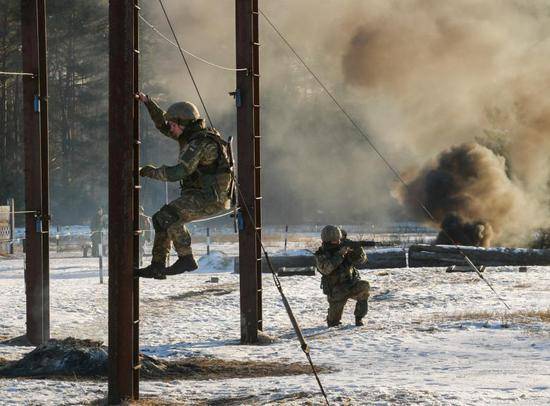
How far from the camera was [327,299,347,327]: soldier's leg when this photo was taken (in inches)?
647

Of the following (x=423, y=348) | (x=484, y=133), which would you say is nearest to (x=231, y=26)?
(x=484, y=133)

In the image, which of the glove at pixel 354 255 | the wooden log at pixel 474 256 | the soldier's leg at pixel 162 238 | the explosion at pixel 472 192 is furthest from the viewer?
the explosion at pixel 472 192

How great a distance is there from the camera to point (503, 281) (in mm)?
23297

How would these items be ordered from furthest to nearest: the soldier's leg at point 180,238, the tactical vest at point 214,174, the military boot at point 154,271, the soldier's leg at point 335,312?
the soldier's leg at point 335,312, the tactical vest at point 214,174, the soldier's leg at point 180,238, the military boot at point 154,271

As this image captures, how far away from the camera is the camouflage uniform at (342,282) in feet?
53.3

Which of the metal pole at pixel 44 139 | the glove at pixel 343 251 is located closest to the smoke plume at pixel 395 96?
the glove at pixel 343 251

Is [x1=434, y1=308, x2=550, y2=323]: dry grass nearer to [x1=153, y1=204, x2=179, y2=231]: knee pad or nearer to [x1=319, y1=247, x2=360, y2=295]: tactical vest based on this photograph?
[x1=319, y1=247, x2=360, y2=295]: tactical vest

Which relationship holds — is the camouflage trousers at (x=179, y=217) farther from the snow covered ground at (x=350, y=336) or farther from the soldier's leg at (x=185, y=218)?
the snow covered ground at (x=350, y=336)

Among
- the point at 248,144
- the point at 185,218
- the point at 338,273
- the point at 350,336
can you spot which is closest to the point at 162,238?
the point at 185,218

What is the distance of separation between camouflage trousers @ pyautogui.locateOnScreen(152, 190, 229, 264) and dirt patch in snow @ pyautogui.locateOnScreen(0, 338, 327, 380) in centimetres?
189

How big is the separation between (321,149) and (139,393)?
220 feet

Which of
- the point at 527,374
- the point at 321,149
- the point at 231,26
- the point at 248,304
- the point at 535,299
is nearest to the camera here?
the point at 527,374

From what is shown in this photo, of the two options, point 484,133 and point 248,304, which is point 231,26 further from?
point 248,304

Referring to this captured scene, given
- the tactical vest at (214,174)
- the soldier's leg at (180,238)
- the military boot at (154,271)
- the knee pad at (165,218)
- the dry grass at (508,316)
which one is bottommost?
the dry grass at (508,316)
